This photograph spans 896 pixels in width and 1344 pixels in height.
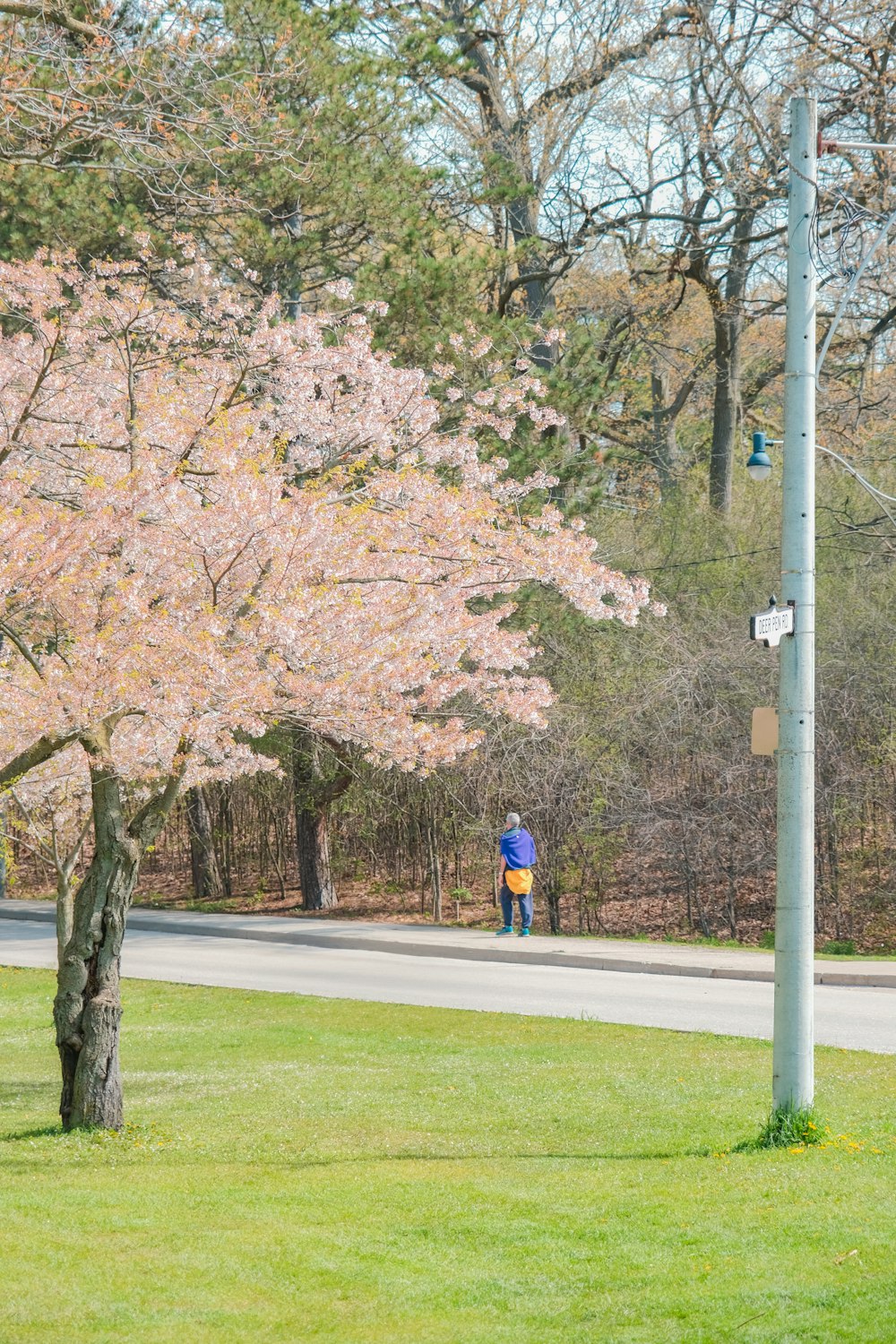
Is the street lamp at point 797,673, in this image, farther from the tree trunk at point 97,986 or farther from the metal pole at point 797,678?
the tree trunk at point 97,986

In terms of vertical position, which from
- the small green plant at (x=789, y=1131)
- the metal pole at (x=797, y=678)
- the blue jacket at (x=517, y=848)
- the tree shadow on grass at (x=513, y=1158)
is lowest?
the tree shadow on grass at (x=513, y=1158)

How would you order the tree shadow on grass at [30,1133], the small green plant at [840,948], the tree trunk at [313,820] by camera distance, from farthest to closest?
the tree trunk at [313,820], the small green plant at [840,948], the tree shadow on grass at [30,1133]

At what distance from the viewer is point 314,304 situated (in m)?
19.7

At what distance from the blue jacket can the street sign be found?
11689 mm

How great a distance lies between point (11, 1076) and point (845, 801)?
12071 millimetres

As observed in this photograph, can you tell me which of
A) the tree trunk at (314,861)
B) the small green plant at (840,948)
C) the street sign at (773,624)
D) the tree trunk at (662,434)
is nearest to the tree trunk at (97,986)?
the street sign at (773,624)

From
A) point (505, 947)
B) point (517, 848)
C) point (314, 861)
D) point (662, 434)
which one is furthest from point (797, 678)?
point (662, 434)

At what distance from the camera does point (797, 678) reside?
7.94 metres

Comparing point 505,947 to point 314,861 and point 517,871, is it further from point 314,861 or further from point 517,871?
point 314,861

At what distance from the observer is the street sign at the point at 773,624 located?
25.2 ft

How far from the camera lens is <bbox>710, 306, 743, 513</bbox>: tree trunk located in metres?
26.8

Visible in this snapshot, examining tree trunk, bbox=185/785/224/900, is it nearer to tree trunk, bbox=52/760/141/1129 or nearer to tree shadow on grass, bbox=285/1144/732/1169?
tree trunk, bbox=52/760/141/1129

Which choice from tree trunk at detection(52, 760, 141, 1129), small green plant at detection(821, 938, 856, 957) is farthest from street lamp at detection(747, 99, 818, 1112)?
small green plant at detection(821, 938, 856, 957)

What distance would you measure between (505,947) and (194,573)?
1024 centimetres
